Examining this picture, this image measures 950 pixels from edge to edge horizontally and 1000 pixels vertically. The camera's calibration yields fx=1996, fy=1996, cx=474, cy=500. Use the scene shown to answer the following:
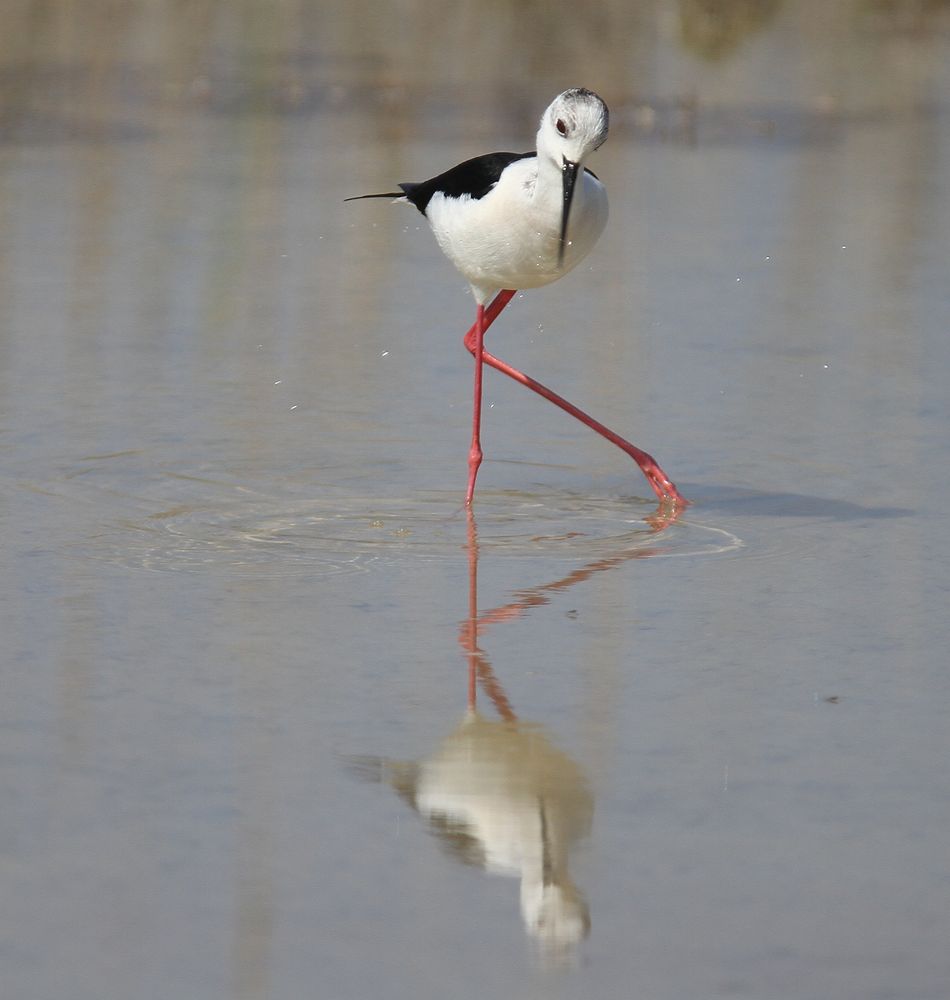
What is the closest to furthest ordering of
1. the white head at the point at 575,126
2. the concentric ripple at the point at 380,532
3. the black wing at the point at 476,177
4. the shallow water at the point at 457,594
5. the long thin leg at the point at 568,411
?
the shallow water at the point at 457,594, the concentric ripple at the point at 380,532, the white head at the point at 575,126, the long thin leg at the point at 568,411, the black wing at the point at 476,177

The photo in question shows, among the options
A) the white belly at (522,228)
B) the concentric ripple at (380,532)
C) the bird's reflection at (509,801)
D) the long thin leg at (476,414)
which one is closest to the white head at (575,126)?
the white belly at (522,228)

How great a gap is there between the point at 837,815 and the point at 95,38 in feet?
43.3

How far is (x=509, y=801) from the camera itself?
3391 millimetres

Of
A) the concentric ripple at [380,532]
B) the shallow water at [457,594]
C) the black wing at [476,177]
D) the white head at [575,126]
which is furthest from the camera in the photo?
the black wing at [476,177]

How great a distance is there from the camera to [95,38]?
50.5 feet

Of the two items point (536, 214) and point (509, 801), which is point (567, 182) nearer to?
point (536, 214)

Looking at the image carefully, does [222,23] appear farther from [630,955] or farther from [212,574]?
[630,955]

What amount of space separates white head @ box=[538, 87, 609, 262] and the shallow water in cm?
92

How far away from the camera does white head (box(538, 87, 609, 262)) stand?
520cm

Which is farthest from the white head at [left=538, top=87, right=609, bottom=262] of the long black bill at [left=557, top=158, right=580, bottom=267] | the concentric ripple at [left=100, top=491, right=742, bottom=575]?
the concentric ripple at [left=100, top=491, right=742, bottom=575]

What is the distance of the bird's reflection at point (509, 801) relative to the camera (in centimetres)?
303

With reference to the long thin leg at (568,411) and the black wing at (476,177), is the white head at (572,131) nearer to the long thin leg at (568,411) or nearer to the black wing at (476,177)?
the black wing at (476,177)

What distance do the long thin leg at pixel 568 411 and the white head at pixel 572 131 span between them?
0.76m

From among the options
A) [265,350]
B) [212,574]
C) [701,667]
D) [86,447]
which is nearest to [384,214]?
[265,350]
